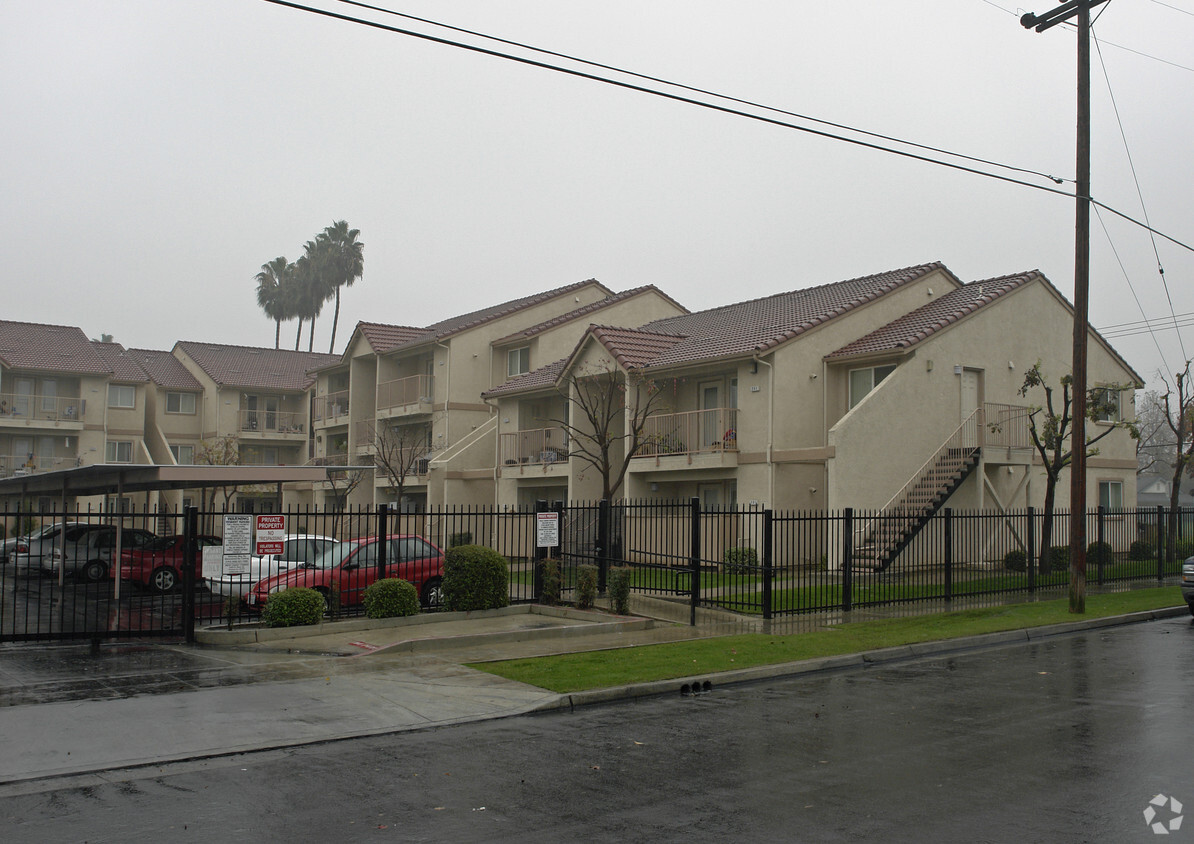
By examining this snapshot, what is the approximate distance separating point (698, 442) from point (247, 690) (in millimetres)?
20003

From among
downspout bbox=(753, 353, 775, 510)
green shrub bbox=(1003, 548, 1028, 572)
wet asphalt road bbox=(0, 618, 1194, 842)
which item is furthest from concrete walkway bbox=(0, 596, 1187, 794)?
downspout bbox=(753, 353, 775, 510)

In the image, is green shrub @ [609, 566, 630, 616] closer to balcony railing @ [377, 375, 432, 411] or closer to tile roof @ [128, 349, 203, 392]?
balcony railing @ [377, 375, 432, 411]

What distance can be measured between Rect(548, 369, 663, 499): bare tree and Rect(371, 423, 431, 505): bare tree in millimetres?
7833

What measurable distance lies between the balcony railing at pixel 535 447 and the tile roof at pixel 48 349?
24918 mm

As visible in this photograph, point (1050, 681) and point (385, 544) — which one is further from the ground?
point (385, 544)

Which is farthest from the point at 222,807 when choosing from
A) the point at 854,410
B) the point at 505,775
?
the point at 854,410

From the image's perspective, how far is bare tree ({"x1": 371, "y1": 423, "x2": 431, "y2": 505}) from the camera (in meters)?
40.4

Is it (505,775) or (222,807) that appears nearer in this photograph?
(222,807)

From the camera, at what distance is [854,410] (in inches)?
1033

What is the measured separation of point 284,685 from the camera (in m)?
11.4

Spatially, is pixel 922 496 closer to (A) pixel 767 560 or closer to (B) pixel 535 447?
(A) pixel 767 560

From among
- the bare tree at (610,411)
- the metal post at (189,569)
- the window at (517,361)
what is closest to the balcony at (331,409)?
the window at (517,361)

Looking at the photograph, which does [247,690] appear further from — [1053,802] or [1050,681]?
[1050,681]

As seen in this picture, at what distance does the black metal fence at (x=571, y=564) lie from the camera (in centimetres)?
1599
